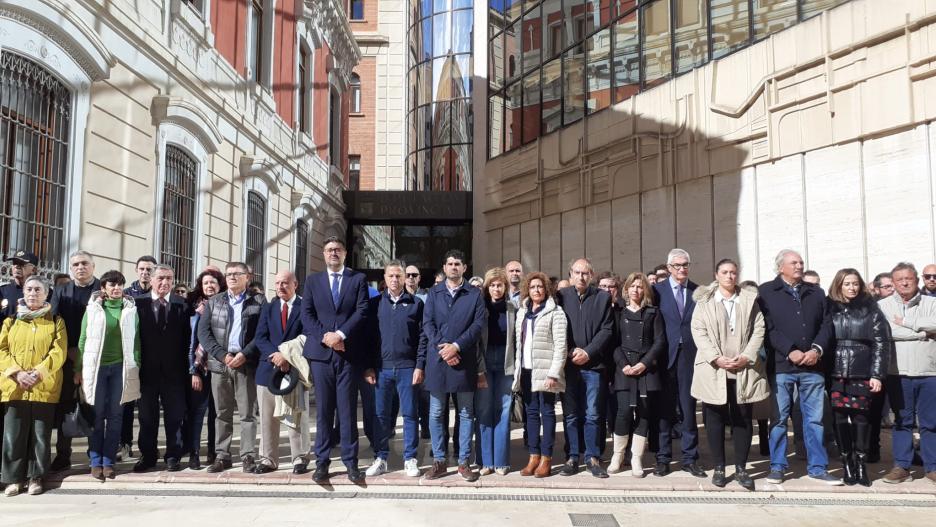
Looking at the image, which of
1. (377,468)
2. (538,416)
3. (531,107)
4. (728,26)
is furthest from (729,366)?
(531,107)

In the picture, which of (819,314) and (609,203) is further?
(609,203)

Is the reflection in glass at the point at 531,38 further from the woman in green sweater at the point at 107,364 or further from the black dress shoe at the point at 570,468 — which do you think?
the woman in green sweater at the point at 107,364

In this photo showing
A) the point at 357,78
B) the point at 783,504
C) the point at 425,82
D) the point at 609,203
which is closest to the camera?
the point at 783,504

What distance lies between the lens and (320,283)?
19.9ft

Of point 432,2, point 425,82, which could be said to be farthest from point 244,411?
point 432,2

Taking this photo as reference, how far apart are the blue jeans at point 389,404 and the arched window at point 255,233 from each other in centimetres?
825

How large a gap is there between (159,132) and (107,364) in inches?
195

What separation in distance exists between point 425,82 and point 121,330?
780 inches

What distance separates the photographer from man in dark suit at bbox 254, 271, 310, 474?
6102mm

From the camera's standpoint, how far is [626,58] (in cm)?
1562

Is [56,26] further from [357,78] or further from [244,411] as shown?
[357,78]

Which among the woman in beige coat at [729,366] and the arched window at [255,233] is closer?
the woman in beige coat at [729,366]

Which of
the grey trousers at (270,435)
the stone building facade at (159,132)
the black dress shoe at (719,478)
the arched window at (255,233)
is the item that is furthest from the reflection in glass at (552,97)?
the grey trousers at (270,435)

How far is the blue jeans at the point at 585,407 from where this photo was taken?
20.2ft
